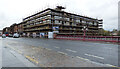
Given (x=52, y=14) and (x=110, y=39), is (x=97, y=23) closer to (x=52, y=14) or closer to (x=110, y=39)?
(x=52, y=14)

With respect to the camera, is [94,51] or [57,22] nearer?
[94,51]

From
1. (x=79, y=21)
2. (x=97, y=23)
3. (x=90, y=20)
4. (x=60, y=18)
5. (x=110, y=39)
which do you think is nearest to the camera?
(x=110, y=39)

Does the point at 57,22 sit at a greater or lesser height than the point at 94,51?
greater

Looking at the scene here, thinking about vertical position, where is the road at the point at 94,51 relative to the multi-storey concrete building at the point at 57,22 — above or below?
below

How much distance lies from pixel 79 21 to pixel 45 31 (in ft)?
98.1

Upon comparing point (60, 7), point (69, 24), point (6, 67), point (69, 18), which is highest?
point (60, 7)

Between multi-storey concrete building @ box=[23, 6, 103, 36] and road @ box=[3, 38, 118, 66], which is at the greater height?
multi-storey concrete building @ box=[23, 6, 103, 36]

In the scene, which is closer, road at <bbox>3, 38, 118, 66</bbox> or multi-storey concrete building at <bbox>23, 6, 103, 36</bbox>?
road at <bbox>3, 38, 118, 66</bbox>

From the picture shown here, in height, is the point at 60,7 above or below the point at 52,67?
above

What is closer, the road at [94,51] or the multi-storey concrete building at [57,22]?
the road at [94,51]

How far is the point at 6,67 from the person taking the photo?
13.3ft

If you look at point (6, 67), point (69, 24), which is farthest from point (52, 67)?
point (69, 24)

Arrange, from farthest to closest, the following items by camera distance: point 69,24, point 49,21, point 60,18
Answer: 1. point 69,24
2. point 60,18
3. point 49,21

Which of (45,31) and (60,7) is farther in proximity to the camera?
(60,7)
